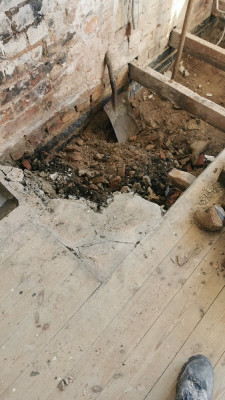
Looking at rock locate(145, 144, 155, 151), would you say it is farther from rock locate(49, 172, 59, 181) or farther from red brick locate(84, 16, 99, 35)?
red brick locate(84, 16, 99, 35)

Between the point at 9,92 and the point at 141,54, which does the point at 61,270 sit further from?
the point at 141,54

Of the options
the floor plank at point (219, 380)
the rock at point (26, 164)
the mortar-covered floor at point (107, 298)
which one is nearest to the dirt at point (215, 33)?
the mortar-covered floor at point (107, 298)

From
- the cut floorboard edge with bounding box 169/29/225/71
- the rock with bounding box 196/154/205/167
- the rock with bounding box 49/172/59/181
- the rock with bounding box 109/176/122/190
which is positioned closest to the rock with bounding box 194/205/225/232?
the rock with bounding box 109/176/122/190

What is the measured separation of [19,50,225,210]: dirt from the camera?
293 centimetres

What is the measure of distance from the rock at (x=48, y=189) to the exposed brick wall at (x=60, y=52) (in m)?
0.44

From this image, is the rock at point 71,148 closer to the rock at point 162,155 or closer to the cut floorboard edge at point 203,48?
the rock at point 162,155

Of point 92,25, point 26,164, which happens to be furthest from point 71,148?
point 92,25

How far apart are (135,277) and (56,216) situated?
2.36 ft

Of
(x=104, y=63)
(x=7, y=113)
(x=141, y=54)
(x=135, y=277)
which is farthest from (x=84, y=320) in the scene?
(x=141, y=54)

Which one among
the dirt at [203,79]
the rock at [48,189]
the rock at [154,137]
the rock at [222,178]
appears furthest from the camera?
the dirt at [203,79]

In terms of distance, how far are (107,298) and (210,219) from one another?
2.83 ft

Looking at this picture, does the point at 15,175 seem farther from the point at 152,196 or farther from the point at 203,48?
the point at 203,48

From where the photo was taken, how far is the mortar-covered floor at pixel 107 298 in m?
1.89

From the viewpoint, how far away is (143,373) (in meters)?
1.91
